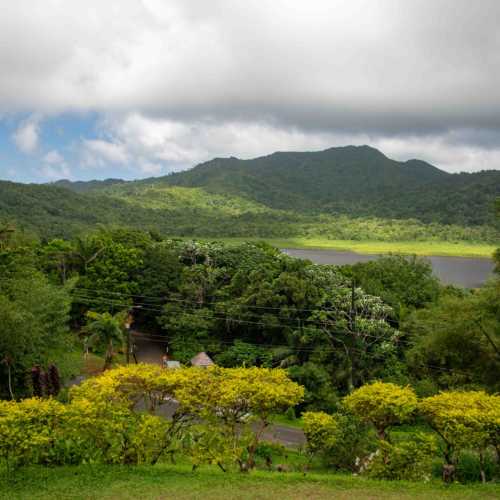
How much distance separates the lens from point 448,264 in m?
92.6

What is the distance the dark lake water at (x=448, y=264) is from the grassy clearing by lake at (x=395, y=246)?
9.51 ft

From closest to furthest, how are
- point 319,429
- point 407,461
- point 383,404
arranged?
1. point 407,461
2. point 383,404
3. point 319,429

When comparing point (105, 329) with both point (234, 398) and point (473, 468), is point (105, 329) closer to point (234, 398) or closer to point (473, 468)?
point (234, 398)

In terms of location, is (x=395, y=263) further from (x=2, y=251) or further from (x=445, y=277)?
(x=445, y=277)

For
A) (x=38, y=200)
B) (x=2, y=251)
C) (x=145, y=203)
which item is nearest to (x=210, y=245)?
(x=2, y=251)

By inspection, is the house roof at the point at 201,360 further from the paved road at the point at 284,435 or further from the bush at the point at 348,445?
the bush at the point at 348,445

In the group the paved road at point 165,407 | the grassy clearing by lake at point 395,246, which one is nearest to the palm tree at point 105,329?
the paved road at point 165,407

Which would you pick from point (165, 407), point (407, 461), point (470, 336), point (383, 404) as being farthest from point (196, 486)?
point (165, 407)

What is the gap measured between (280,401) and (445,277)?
69.9 metres

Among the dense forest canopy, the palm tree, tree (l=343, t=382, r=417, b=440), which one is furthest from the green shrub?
the palm tree

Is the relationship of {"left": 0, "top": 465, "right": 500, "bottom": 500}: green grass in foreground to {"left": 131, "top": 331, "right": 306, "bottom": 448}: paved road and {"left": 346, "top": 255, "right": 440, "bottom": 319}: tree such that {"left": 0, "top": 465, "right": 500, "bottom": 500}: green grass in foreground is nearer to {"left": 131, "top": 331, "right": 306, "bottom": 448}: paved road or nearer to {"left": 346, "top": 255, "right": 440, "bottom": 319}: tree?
{"left": 131, "top": 331, "right": 306, "bottom": 448}: paved road

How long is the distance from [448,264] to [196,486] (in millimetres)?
90625

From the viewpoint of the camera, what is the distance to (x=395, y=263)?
125 feet

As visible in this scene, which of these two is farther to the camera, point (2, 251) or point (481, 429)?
point (2, 251)
